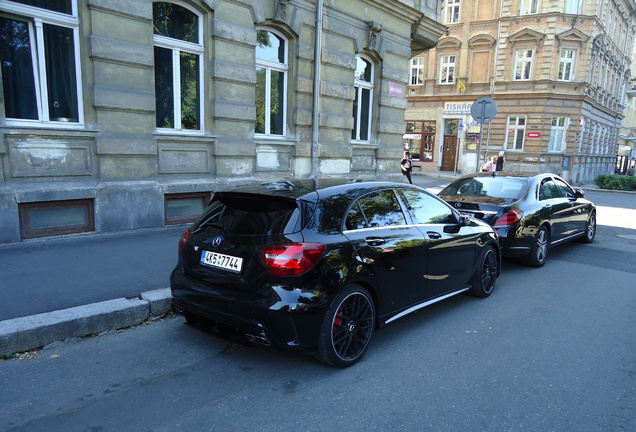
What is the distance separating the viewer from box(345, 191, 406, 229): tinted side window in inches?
157

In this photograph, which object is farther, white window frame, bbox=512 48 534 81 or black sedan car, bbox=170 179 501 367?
white window frame, bbox=512 48 534 81

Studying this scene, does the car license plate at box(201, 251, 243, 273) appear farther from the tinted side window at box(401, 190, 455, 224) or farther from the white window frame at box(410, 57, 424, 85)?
the white window frame at box(410, 57, 424, 85)

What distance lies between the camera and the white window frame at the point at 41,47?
6.62 metres

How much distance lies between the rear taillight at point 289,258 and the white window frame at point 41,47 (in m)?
5.45

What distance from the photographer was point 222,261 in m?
3.68

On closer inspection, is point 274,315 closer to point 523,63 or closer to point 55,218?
point 55,218

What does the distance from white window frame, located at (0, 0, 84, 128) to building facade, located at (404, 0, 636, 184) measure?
82.8 ft

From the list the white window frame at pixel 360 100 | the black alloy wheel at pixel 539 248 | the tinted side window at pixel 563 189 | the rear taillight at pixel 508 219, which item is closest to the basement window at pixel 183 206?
the white window frame at pixel 360 100

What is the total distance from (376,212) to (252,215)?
1211 mm

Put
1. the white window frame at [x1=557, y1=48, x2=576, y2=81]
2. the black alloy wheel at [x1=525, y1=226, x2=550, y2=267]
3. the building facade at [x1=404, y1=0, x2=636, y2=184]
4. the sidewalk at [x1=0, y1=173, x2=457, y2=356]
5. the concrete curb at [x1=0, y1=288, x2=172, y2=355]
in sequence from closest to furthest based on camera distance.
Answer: the concrete curb at [x1=0, y1=288, x2=172, y2=355] → the sidewalk at [x1=0, y1=173, x2=457, y2=356] → the black alloy wheel at [x1=525, y1=226, x2=550, y2=267] → the building facade at [x1=404, y1=0, x2=636, y2=184] → the white window frame at [x1=557, y1=48, x2=576, y2=81]

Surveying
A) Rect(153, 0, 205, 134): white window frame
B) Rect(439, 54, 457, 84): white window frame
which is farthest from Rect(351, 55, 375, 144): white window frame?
Rect(439, 54, 457, 84): white window frame

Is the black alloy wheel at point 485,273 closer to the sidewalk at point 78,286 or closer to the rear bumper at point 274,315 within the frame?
the rear bumper at point 274,315

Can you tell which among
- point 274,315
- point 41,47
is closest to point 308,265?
point 274,315

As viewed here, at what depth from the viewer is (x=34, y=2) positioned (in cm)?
670
